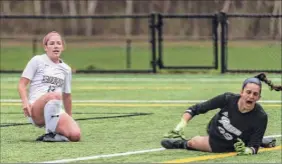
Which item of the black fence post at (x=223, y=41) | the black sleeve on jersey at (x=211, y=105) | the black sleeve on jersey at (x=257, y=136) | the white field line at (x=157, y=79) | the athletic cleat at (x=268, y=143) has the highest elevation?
the black sleeve on jersey at (x=211, y=105)

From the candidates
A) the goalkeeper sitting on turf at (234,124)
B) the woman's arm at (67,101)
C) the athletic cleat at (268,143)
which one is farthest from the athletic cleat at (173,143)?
the woman's arm at (67,101)

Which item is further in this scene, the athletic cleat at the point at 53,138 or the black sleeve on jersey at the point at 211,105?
the athletic cleat at the point at 53,138

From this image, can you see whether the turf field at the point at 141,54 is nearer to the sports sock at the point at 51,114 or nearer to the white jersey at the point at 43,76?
the white jersey at the point at 43,76

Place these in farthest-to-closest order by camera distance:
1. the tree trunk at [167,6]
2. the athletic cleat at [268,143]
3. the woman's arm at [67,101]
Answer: the tree trunk at [167,6]
the woman's arm at [67,101]
the athletic cleat at [268,143]

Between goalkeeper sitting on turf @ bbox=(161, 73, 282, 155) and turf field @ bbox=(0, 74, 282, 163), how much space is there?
13 cm

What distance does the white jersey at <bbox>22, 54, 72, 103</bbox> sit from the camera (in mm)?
11219

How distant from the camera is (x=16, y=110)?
14938mm

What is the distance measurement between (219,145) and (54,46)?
2.41 metres

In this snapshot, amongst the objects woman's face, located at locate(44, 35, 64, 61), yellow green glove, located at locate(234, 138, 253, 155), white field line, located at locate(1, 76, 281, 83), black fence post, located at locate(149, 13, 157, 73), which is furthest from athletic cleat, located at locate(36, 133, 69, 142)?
black fence post, located at locate(149, 13, 157, 73)

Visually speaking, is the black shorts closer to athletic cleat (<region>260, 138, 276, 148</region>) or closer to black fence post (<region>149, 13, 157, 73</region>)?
athletic cleat (<region>260, 138, 276, 148</region>)

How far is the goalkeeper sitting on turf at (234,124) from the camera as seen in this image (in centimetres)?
975

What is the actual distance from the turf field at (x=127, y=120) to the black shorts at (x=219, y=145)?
115 mm

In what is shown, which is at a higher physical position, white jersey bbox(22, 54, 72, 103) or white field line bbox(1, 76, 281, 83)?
white jersey bbox(22, 54, 72, 103)

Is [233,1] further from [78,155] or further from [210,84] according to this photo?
[78,155]
